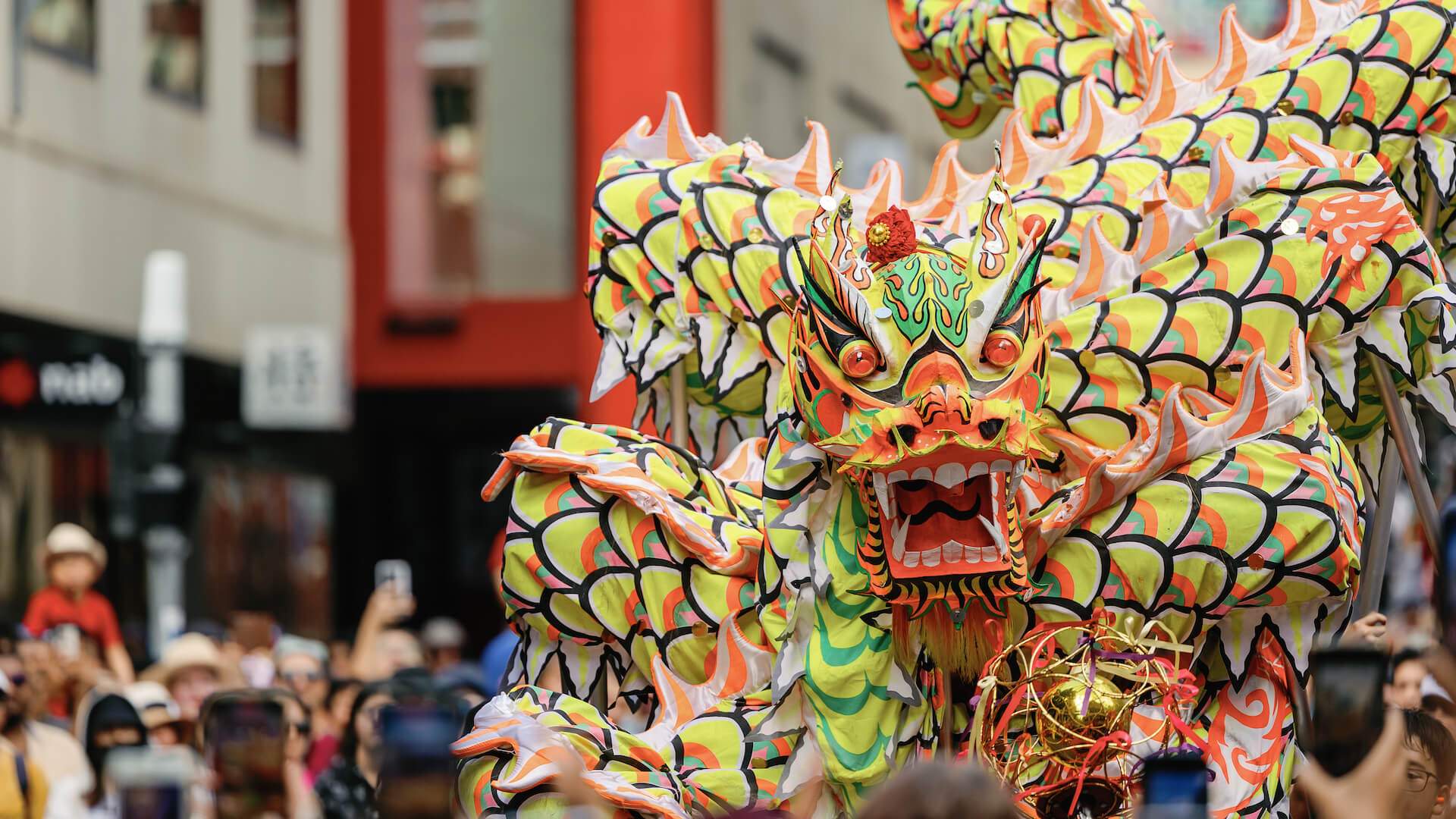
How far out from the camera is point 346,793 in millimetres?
8000

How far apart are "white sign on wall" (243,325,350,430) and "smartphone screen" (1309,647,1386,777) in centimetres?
1859

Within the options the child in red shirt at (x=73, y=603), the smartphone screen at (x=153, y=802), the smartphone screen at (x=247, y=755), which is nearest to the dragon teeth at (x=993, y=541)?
the smartphone screen at (x=247, y=755)

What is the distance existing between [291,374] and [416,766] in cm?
1864

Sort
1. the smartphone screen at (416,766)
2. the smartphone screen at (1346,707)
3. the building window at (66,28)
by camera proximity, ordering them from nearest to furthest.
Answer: the smartphone screen at (1346,707), the smartphone screen at (416,766), the building window at (66,28)

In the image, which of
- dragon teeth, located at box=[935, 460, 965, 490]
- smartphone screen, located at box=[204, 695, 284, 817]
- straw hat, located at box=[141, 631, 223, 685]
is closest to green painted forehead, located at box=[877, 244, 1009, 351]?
dragon teeth, located at box=[935, 460, 965, 490]

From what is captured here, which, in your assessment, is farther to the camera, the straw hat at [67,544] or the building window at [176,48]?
the building window at [176,48]

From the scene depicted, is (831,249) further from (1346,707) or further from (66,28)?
(66,28)

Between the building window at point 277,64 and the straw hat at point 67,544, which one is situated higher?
the building window at point 277,64

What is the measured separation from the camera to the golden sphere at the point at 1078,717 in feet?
19.7

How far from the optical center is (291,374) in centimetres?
2333

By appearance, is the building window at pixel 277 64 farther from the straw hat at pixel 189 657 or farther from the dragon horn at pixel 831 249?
the dragon horn at pixel 831 249

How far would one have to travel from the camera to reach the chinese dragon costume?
5887mm

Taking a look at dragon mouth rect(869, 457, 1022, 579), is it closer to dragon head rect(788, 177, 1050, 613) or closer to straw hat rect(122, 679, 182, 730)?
dragon head rect(788, 177, 1050, 613)

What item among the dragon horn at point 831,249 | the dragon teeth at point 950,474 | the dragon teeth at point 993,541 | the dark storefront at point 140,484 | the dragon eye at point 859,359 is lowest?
the dark storefront at point 140,484
